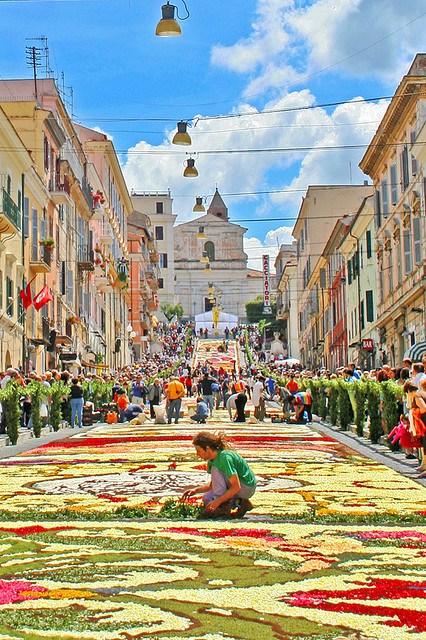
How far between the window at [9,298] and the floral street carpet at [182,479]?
1477cm

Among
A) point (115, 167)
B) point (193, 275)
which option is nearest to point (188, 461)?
point (115, 167)

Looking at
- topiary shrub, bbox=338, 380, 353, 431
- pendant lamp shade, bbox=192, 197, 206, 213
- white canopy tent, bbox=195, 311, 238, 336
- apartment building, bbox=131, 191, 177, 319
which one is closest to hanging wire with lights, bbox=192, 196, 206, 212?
pendant lamp shade, bbox=192, 197, 206, 213

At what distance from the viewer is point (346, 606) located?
590cm

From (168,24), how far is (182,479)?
6913 millimetres

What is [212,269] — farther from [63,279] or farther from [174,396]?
[174,396]

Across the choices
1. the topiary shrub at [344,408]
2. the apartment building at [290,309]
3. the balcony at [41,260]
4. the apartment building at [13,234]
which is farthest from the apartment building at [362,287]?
the apartment building at [290,309]

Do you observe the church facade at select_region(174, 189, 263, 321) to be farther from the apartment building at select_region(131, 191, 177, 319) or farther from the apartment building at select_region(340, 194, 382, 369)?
the apartment building at select_region(340, 194, 382, 369)

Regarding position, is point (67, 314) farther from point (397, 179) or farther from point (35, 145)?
point (397, 179)

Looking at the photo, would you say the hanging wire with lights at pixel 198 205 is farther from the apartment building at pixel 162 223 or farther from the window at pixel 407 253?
the apartment building at pixel 162 223

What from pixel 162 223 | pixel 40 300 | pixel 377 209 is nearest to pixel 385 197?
pixel 377 209

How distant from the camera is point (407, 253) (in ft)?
130

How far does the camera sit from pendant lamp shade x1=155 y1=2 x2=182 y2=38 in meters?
15.9

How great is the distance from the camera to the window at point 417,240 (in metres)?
36.3

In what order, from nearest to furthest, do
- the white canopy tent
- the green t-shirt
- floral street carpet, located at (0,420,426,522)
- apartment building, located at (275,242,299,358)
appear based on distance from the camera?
the green t-shirt < floral street carpet, located at (0,420,426,522) < apartment building, located at (275,242,299,358) < the white canopy tent
